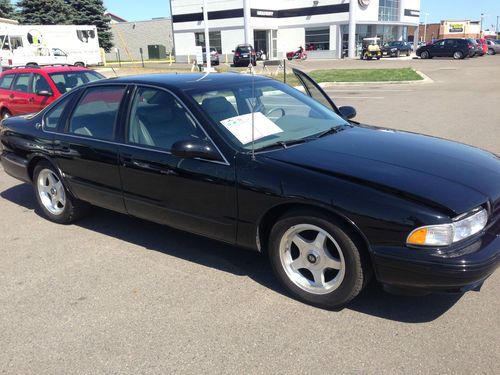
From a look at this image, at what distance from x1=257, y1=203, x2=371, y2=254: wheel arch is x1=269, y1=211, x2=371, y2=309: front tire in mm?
29

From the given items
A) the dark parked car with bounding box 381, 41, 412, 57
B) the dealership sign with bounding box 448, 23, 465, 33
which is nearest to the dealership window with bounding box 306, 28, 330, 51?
the dark parked car with bounding box 381, 41, 412, 57

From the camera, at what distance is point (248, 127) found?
148 inches

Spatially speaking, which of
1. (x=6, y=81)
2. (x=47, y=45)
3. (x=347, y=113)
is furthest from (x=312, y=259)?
(x=47, y=45)

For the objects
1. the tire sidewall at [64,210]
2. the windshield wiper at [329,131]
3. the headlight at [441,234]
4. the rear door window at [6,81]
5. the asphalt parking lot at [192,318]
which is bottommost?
the asphalt parking lot at [192,318]

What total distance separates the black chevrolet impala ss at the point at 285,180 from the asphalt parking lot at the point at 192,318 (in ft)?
1.03

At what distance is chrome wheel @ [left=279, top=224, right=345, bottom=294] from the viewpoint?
127 inches

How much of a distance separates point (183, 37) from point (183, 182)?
55324 mm

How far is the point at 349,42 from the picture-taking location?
2029 inches

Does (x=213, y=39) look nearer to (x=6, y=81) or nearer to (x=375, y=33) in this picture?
(x=375, y=33)

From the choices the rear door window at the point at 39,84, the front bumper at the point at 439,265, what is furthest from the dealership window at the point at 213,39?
the front bumper at the point at 439,265

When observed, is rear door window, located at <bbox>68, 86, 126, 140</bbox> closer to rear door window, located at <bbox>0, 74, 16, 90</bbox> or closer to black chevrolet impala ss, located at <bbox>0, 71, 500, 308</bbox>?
black chevrolet impala ss, located at <bbox>0, 71, 500, 308</bbox>

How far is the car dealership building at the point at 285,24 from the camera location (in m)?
51.5

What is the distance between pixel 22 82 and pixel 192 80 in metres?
8.48

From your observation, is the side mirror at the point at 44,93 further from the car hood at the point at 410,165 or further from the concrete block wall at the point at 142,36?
the concrete block wall at the point at 142,36
